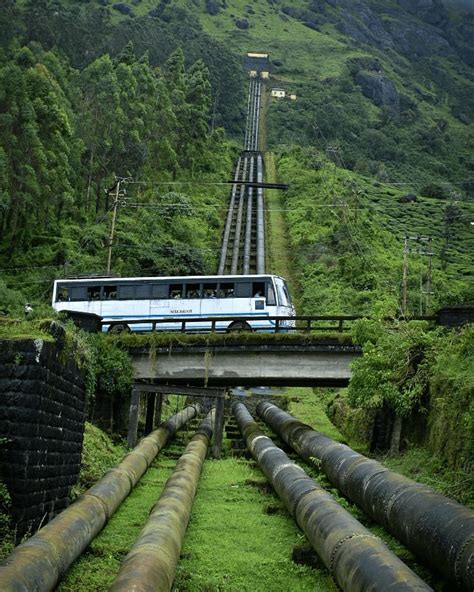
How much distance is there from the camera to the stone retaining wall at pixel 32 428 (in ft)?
32.3

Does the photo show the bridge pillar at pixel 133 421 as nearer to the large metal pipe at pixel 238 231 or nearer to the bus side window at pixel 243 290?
the bus side window at pixel 243 290

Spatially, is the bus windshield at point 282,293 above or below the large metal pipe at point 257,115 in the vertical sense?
below

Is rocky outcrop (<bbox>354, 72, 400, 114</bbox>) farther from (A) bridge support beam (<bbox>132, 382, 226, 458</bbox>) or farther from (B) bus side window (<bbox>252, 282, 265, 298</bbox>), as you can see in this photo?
(A) bridge support beam (<bbox>132, 382, 226, 458</bbox>)

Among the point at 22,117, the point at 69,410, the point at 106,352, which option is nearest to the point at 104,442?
the point at 106,352

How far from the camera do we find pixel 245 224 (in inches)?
2496

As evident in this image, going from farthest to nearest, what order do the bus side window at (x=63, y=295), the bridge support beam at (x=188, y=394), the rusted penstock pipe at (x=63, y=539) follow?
the bus side window at (x=63, y=295) → the bridge support beam at (x=188, y=394) → the rusted penstock pipe at (x=63, y=539)

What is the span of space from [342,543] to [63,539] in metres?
3.34

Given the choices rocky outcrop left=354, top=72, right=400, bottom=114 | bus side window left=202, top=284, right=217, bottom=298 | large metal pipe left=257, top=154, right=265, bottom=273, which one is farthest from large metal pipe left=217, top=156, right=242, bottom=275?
rocky outcrop left=354, top=72, right=400, bottom=114

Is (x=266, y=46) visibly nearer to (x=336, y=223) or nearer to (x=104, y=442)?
(x=336, y=223)

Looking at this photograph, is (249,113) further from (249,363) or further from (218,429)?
(218,429)

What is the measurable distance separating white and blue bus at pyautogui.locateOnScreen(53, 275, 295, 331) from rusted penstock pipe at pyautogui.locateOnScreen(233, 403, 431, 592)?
1860 cm

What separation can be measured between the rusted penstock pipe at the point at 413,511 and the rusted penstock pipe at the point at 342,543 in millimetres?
739

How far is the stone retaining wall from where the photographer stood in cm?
984

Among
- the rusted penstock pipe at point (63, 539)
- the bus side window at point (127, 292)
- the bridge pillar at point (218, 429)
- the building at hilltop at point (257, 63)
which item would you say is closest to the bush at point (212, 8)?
the building at hilltop at point (257, 63)
